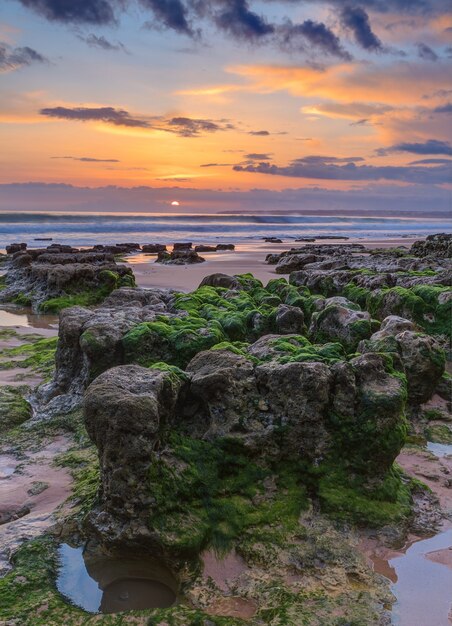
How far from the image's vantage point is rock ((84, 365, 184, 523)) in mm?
3590

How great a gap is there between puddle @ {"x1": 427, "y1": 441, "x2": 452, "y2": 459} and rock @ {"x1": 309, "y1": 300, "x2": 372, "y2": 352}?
69.3 inches

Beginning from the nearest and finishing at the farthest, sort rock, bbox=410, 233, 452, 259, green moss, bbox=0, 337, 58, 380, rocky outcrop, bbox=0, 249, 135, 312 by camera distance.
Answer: green moss, bbox=0, 337, 58, 380, rocky outcrop, bbox=0, 249, 135, 312, rock, bbox=410, 233, 452, 259

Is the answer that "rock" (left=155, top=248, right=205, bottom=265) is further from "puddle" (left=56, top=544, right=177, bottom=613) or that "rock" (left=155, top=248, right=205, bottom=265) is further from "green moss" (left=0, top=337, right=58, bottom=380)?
"puddle" (left=56, top=544, right=177, bottom=613)

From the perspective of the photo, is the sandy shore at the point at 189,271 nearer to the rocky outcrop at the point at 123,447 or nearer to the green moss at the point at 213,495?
the green moss at the point at 213,495

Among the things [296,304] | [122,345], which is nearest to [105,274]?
[296,304]

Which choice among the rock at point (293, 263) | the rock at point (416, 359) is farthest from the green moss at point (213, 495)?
the rock at point (293, 263)

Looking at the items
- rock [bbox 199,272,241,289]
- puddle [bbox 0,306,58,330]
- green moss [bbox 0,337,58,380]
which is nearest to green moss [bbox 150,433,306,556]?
green moss [bbox 0,337,58,380]

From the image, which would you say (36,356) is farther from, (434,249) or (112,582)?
(434,249)

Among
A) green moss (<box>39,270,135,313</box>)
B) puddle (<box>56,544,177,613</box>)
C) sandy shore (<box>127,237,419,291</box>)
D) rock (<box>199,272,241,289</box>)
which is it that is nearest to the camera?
puddle (<box>56,544,177,613</box>)

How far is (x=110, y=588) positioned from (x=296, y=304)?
22.8 ft

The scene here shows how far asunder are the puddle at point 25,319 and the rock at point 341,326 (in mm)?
7105

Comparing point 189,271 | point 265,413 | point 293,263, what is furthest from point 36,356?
point 293,263

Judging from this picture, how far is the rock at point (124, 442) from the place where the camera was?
3590 millimetres

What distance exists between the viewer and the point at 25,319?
13719mm
